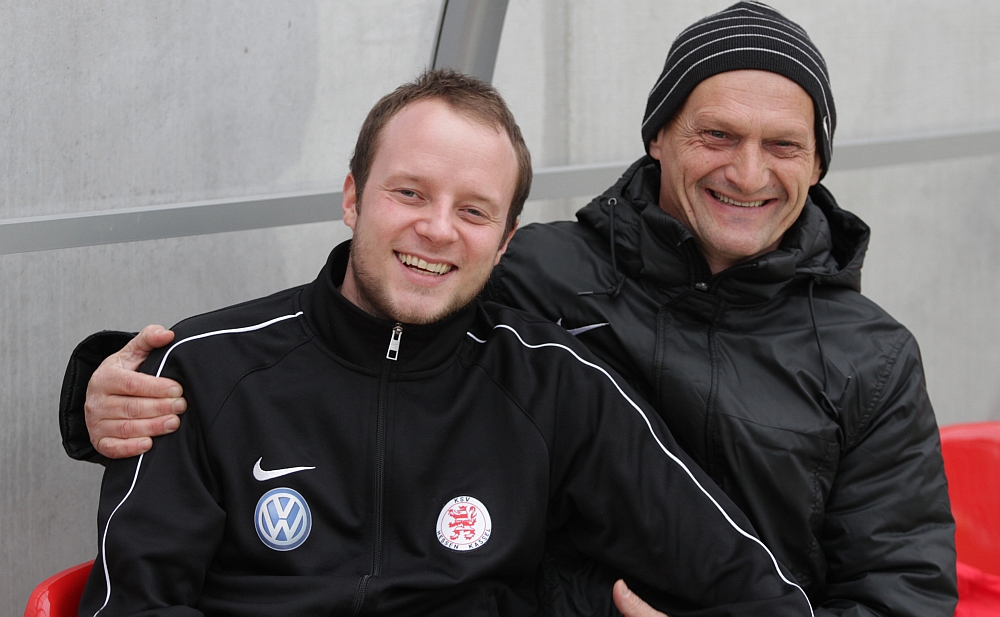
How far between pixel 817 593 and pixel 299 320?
1477 mm

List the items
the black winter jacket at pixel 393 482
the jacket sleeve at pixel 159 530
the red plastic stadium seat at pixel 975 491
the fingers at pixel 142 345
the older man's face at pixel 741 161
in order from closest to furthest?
1. the jacket sleeve at pixel 159 530
2. the black winter jacket at pixel 393 482
3. the fingers at pixel 142 345
4. the older man's face at pixel 741 161
5. the red plastic stadium seat at pixel 975 491

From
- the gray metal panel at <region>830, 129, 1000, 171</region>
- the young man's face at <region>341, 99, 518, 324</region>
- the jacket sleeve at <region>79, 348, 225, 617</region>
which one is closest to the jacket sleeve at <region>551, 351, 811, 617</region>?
the young man's face at <region>341, 99, 518, 324</region>

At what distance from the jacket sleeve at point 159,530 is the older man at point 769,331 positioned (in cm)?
103

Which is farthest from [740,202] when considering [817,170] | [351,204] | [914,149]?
[914,149]

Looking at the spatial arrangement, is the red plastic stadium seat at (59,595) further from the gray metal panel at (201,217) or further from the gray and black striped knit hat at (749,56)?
the gray and black striped knit hat at (749,56)

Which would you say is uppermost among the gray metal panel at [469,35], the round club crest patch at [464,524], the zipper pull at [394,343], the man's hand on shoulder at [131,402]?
the gray metal panel at [469,35]

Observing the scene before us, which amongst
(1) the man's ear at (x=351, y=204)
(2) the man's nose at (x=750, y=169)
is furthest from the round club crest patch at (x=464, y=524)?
(2) the man's nose at (x=750, y=169)

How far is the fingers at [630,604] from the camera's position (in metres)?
2.21

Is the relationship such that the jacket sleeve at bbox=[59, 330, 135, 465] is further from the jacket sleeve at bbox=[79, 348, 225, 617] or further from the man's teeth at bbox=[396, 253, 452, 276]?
the man's teeth at bbox=[396, 253, 452, 276]

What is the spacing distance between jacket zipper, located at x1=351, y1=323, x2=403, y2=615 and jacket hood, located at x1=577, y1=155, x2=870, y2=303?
777mm

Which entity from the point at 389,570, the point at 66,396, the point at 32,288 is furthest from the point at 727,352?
the point at 32,288

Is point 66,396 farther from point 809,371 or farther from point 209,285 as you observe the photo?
point 809,371

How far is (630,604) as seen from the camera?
2.22 metres

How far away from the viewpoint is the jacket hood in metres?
2.55
